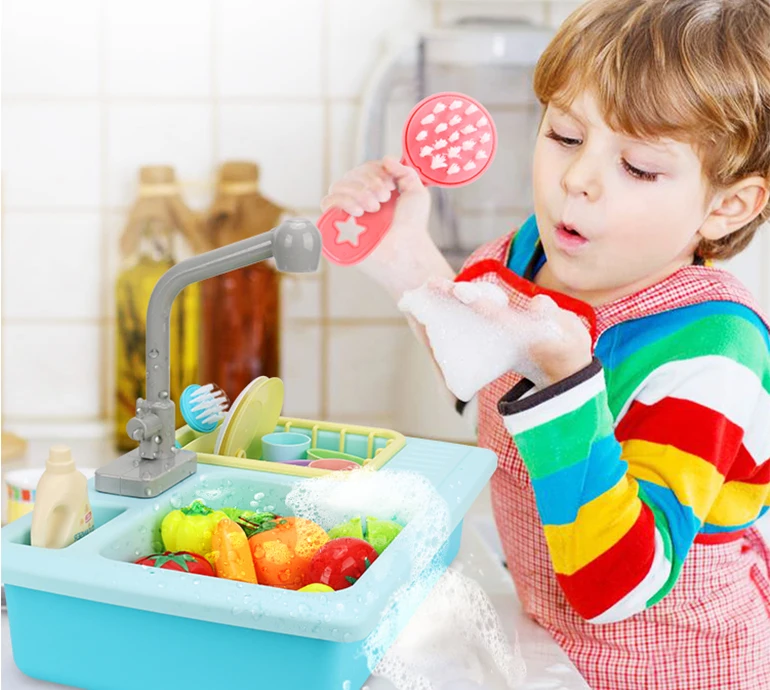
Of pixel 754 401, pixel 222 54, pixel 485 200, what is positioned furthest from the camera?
pixel 222 54

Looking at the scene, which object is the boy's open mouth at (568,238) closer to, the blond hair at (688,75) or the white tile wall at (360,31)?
the blond hair at (688,75)

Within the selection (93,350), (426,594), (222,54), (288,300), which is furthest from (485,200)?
(426,594)

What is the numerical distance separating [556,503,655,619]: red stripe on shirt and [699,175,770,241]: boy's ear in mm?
192

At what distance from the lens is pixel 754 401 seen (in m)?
0.62

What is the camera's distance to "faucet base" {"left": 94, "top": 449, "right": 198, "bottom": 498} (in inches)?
20.5

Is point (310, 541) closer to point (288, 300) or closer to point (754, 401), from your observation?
point (754, 401)

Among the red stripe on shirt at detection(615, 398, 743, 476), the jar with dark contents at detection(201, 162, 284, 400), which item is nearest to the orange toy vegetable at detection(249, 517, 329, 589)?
the red stripe on shirt at detection(615, 398, 743, 476)

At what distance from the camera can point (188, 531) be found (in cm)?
51

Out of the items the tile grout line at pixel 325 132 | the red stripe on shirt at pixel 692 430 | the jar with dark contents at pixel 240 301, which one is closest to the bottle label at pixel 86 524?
the red stripe on shirt at pixel 692 430

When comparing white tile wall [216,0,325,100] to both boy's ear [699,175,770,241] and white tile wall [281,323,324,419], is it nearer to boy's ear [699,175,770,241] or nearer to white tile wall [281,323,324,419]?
white tile wall [281,323,324,419]

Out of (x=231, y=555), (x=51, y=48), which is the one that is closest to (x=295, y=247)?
(x=231, y=555)

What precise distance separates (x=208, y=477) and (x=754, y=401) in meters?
0.34

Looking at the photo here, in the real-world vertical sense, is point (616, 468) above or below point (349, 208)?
below

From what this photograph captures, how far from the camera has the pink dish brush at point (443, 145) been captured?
63cm
